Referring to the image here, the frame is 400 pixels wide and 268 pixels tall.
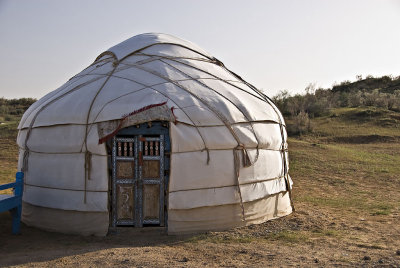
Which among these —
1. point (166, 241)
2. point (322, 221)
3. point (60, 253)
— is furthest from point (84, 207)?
point (322, 221)

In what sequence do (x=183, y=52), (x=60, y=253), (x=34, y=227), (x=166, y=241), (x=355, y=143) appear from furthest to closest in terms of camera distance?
(x=355, y=143) < (x=183, y=52) < (x=34, y=227) < (x=166, y=241) < (x=60, y=253)

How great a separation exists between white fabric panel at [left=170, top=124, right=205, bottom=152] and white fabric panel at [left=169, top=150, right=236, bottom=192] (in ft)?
0.31

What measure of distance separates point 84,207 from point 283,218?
3.37 metres

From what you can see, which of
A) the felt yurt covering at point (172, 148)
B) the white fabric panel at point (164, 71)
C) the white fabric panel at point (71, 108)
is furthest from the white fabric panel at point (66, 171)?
the white fabric panel at point (164, 71)

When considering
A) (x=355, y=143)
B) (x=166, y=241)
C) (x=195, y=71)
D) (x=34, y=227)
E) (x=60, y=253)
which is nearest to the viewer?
(x=60, y=253)

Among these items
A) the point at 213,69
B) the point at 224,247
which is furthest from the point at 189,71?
the point at 224,247

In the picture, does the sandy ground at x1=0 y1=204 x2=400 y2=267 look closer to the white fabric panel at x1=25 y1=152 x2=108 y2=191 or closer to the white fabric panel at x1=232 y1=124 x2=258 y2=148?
the white fabric panel at x1=25 y1=152 x2=108 y2=191

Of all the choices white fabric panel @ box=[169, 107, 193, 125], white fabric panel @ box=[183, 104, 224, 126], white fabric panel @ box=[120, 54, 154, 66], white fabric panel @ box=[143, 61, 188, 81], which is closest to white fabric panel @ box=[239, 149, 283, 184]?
white fabric panel @ box=[183, 104, 224, 126]

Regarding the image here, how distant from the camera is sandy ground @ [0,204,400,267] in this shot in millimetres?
4785

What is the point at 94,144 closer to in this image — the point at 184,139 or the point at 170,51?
the point at 184,139

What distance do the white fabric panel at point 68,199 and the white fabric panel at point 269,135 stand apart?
2512mm

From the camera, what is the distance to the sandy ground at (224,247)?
188 inches

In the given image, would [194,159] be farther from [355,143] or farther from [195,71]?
[355,143]

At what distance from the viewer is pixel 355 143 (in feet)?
58.1
